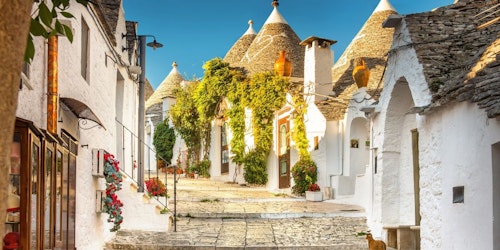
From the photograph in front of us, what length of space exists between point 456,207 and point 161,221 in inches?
258

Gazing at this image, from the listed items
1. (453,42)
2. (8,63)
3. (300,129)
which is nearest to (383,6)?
(300,129)

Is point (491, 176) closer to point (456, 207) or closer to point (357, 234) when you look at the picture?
point (456, 207)

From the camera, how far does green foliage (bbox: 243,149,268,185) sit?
2244cm

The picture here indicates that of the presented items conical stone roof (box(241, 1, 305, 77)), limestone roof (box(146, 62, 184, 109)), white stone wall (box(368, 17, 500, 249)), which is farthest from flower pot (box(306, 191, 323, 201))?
limestone roof (box(146, 62, 184, 109))

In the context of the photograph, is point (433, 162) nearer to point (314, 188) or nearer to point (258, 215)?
point (258, 215)

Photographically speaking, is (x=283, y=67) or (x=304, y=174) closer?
(x=304, y=174)

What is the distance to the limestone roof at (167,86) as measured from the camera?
35219 millimetres

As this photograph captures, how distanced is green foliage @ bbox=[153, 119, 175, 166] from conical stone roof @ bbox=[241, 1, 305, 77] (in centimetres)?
748

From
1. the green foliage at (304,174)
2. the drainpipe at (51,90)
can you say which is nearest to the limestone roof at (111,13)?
the drainpipe at (51,90)

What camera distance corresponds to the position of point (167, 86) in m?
36.0

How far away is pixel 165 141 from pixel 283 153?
12191 mm

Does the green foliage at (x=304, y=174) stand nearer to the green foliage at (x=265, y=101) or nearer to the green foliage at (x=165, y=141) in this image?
the green foliage at (x=265, y=101)

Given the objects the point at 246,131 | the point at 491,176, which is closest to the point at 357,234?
the point at 491,176

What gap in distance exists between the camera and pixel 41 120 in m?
7.06
